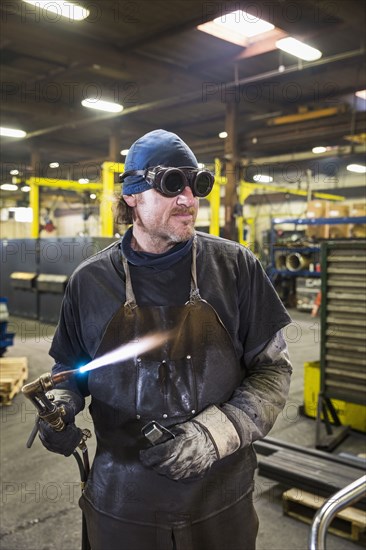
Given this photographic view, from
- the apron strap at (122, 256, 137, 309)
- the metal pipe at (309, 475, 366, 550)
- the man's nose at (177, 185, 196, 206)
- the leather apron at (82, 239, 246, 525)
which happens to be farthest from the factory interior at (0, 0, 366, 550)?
the apron strap at (122, 256, 137, 309)

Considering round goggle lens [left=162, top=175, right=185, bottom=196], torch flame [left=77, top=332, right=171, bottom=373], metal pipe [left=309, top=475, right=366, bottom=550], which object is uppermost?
round goggle lens [left=162, top=175, right=185, bottom=196]

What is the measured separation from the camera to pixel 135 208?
170cm

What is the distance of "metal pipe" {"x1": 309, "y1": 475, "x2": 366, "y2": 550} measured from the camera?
1.53 m

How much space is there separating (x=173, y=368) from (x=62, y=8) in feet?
16.9

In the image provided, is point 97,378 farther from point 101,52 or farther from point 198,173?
point 101,52

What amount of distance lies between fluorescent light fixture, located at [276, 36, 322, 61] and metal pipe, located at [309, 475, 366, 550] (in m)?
6.10

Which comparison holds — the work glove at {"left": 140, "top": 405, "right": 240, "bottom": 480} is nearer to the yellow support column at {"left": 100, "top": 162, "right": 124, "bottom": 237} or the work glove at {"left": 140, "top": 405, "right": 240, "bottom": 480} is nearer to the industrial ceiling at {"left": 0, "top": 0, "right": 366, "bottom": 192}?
the industrial ceiling at {"left": 0, "top": 0, "right": 366, "bottom": 192}

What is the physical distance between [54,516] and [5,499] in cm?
44

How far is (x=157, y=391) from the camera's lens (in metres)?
1.48

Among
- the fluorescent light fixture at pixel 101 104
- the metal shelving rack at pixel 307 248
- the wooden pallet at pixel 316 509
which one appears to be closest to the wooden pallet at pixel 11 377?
the wooden pallet at pixel 316 509

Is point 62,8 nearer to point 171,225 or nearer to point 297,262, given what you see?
point 171,225

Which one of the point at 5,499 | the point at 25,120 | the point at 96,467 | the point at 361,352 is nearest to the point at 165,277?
the point at 96,467

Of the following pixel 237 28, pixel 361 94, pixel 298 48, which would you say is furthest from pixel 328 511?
pixel 361 94

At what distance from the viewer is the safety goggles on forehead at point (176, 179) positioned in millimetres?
1521
